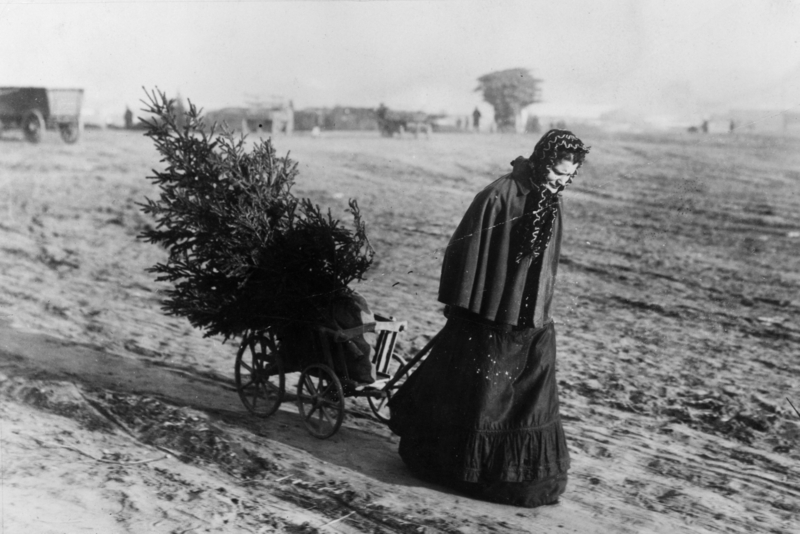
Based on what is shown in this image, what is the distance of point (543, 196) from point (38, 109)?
38.8 feet

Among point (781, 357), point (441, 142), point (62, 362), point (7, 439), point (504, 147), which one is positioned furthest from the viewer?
point (441, 142)

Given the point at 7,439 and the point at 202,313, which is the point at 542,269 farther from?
the point at 7,439

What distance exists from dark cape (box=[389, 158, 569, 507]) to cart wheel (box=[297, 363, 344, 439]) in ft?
2.59

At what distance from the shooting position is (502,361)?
4.08 m

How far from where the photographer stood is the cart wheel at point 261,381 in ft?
16.9

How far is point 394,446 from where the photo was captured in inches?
195

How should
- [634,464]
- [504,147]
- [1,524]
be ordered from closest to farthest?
1. [1,524]
2. [634,464]
3. [504,147]

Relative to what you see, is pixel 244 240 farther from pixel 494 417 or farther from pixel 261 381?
pixel 494 417

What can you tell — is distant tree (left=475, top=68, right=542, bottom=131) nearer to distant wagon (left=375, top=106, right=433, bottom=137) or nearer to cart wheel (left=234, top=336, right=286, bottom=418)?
cart wheel (left=234, top=336, right=286, bottom=418)

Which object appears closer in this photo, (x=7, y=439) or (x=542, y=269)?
(x=542, y=269)

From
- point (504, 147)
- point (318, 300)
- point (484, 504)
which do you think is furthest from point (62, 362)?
point (504, 147)

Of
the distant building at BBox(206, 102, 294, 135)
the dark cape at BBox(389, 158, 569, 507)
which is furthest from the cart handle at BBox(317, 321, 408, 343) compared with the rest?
the distant building at BBox(206, 102, 294, 135)

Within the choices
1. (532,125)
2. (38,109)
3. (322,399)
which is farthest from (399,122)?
(322,399)

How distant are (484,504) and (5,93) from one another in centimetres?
1184
